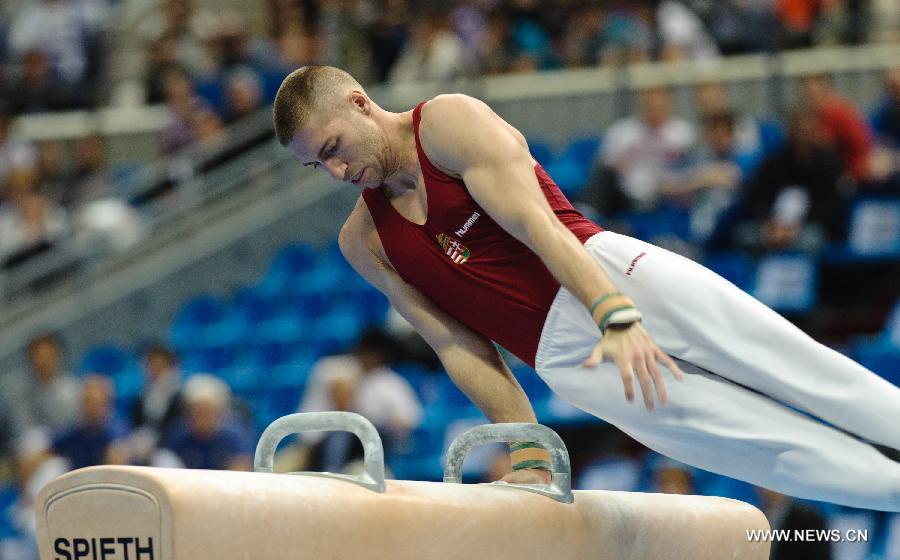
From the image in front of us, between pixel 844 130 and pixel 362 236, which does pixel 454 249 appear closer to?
pixel 362 236

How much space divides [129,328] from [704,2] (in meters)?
5.62

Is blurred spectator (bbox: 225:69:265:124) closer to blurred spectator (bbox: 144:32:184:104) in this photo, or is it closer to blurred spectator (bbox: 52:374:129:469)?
blurred spectator (bbox: 144:32:184:104)

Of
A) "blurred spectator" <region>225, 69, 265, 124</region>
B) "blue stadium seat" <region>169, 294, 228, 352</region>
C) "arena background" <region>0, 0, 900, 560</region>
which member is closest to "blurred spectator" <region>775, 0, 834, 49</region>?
"arena background" <region>0, 0, 900, 560</region>

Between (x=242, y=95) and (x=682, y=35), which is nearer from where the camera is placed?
(x=682, y=35)

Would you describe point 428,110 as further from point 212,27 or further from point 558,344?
point 212,27

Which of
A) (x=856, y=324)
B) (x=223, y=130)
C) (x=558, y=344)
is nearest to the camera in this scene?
(x=558, y=344)

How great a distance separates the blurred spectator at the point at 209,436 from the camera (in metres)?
7.99

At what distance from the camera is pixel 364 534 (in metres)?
2.90

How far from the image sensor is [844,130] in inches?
341

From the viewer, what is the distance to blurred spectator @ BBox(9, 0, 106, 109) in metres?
13.2

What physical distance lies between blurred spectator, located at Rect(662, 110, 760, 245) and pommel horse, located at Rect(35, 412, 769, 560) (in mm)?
5259

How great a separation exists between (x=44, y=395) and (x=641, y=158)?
4722mm

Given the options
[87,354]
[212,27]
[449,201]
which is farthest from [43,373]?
[449,201]

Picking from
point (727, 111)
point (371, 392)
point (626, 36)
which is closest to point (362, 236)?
point (371, 392)
